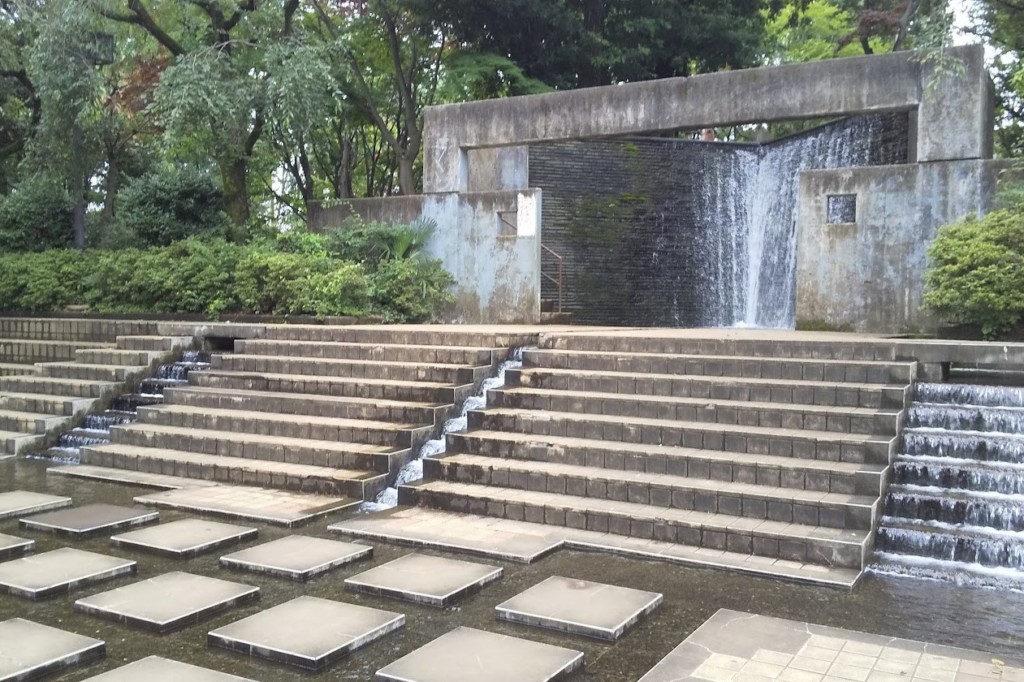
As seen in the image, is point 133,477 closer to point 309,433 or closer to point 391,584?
point 309,433

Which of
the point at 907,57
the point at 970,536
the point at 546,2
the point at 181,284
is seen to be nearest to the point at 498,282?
the point at 181,284

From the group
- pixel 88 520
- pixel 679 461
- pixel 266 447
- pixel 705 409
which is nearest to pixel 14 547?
pixel 88 520

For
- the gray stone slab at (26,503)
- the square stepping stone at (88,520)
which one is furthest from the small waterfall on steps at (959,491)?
the gray stone slab at (26,503)

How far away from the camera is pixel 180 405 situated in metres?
8.55

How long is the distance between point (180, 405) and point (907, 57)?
853 centimetres

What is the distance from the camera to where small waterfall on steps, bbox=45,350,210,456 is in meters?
8.41

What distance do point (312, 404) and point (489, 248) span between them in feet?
14.8

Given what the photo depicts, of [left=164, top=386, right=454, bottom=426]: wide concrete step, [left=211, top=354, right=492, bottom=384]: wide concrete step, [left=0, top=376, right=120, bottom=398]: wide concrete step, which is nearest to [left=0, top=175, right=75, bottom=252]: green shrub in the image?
[left=0, top=376, right=120, bottom=398]: wide concrete step

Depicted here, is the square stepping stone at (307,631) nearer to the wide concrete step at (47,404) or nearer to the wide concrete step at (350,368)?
the wide concrete step at (350,368)

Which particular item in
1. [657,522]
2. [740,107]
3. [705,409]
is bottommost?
[657,522]

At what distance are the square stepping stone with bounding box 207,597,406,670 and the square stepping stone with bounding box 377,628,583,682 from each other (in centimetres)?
28

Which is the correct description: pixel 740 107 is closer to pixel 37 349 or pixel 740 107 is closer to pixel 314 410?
pixel 314 410

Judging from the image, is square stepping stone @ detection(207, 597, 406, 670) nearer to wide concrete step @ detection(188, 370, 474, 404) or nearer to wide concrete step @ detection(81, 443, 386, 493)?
wide concrete step @ detection(81, 443, 386, 493)

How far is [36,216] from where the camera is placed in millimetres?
15164
